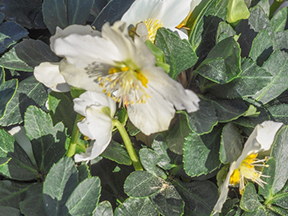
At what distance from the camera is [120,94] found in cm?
49

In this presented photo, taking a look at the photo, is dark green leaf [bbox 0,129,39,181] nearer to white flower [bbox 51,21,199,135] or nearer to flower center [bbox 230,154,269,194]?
white flower [bbox 51,21,199,135]

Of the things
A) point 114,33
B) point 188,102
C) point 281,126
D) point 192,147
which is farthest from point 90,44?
point 281,126

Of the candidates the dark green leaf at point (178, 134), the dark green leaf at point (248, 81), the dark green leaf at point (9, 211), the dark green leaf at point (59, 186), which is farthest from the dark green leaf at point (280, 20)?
the dark green leaf at point (9, 211)

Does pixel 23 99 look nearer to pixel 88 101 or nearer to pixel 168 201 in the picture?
pixel 88 101

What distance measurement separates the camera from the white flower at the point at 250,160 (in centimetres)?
50

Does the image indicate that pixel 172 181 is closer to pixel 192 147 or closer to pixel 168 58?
pixel 192 147

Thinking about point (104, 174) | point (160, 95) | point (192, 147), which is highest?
point (160, 95)

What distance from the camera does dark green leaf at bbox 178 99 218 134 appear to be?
0.49 m

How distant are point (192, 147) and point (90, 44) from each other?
25 centimetres

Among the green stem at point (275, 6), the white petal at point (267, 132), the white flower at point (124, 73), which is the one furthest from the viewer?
the green stem at point (275, 6)

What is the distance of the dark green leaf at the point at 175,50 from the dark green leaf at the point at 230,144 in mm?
135

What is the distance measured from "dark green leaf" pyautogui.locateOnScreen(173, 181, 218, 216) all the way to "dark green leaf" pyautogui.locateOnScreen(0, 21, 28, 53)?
0.42m

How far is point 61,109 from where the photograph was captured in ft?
1.97

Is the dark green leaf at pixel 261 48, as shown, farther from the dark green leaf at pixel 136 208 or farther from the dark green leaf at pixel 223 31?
the dark green leaf at pixel 136 208
